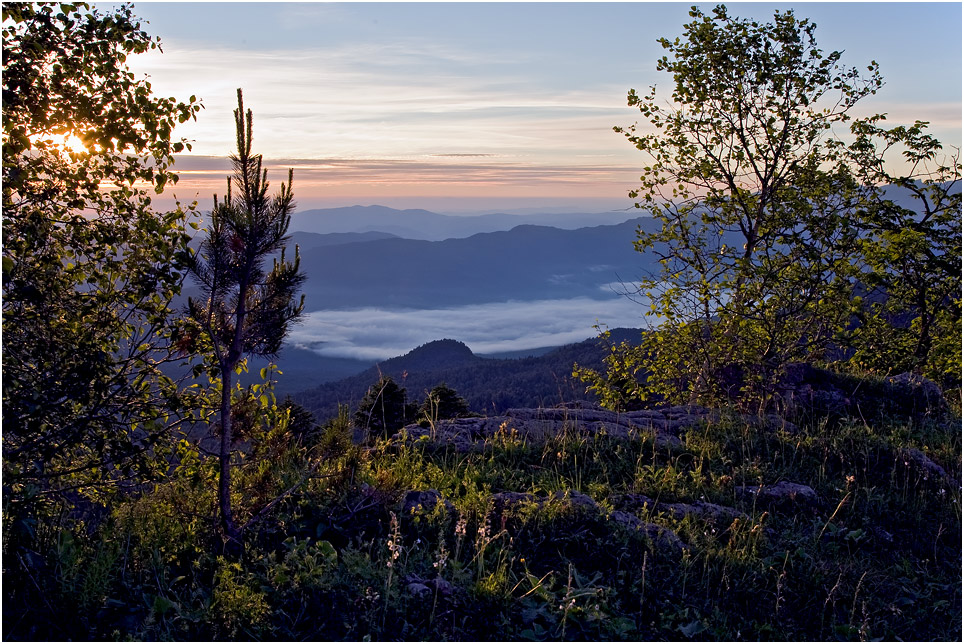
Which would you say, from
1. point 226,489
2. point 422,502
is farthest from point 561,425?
point 226,489

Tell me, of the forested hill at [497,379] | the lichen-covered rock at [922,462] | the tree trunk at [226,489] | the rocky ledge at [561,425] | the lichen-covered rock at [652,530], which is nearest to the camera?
the tree trunk at [226,489]

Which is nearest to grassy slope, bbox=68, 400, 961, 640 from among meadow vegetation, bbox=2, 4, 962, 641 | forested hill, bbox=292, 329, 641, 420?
meadow vegetation, bbox=2, 4, 962, 641

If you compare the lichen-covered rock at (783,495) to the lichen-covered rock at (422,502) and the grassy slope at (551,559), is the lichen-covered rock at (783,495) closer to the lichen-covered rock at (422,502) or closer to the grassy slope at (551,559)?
the grassy slope at (551,559)

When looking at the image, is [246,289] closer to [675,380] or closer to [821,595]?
[821,595]

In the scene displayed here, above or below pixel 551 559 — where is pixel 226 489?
above

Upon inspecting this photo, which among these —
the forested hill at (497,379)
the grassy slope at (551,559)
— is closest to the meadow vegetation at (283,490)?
the grassy slope at (551,559)

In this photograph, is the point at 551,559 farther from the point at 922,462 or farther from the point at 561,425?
the point at 922,462

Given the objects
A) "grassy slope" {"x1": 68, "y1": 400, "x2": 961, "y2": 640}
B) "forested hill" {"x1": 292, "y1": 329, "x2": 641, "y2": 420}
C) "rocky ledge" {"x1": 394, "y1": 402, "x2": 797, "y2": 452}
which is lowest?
"forested hill" {"x1": 292, "y1": 329, "x2": 641, "y2": 420}

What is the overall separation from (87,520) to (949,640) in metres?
6.43

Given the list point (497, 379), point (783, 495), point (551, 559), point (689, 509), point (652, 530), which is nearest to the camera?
point (551, 559)

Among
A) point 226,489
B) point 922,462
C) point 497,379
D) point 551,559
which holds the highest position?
point 226,489

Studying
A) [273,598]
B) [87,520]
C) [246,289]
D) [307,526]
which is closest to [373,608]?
[273,598]

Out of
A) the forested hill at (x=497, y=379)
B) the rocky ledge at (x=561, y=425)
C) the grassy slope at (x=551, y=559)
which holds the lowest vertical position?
the forested hill at (x=497, y=379)

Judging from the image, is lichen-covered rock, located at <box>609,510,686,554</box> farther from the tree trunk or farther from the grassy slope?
the tree trunk
